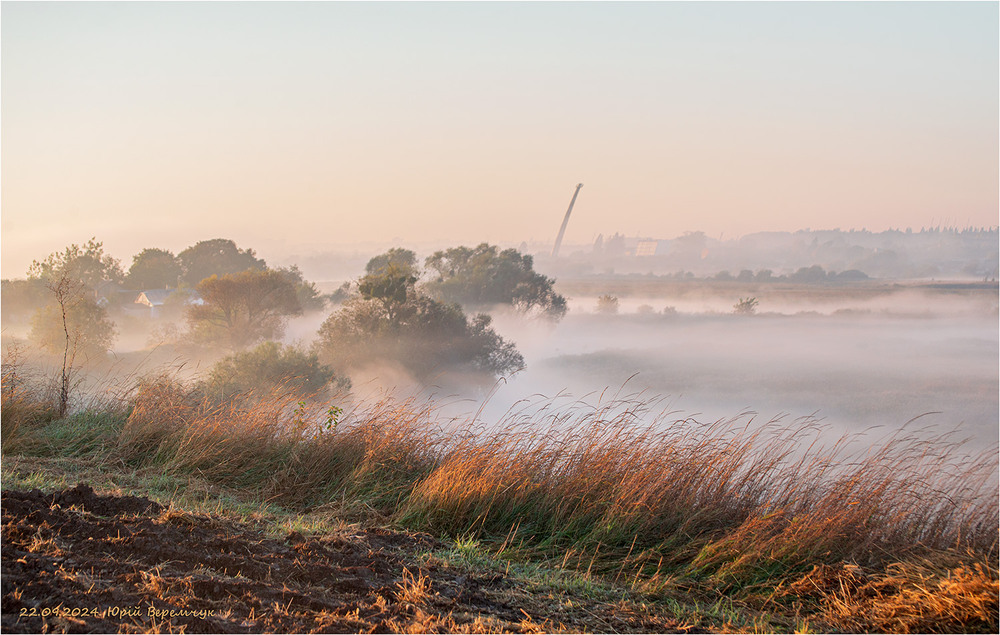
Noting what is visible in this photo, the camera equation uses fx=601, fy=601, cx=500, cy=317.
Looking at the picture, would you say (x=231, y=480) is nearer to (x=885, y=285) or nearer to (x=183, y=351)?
(x=183, y=351)

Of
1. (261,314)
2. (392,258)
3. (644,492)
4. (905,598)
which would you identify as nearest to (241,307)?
(261,314)

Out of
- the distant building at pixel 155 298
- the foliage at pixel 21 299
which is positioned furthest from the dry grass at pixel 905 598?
the foliage at pixel 21 299

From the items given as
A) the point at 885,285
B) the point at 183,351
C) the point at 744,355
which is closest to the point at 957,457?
the point at 183,351

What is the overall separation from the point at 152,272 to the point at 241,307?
12924 millimetres

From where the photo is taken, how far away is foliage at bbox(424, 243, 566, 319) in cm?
4403

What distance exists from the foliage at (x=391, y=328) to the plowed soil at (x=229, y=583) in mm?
29274

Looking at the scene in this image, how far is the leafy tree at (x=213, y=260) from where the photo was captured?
134 feet

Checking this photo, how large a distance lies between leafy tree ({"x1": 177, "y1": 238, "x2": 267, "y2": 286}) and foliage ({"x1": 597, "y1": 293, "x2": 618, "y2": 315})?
34071mm

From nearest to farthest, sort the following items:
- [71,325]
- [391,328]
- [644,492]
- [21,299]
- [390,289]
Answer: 1. [644,492]
2. [71,325]
3. [390,289]
4. [21,299]
5. [391,328]

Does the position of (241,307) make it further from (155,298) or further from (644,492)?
(644,492)

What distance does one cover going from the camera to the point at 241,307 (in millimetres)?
31969

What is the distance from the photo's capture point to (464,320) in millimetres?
35781

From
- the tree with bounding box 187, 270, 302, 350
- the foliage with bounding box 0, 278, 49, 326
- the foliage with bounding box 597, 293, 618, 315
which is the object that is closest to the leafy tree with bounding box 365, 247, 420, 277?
the tree with bounding box 187, 270, 302, 350

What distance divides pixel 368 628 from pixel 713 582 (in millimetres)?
1887
